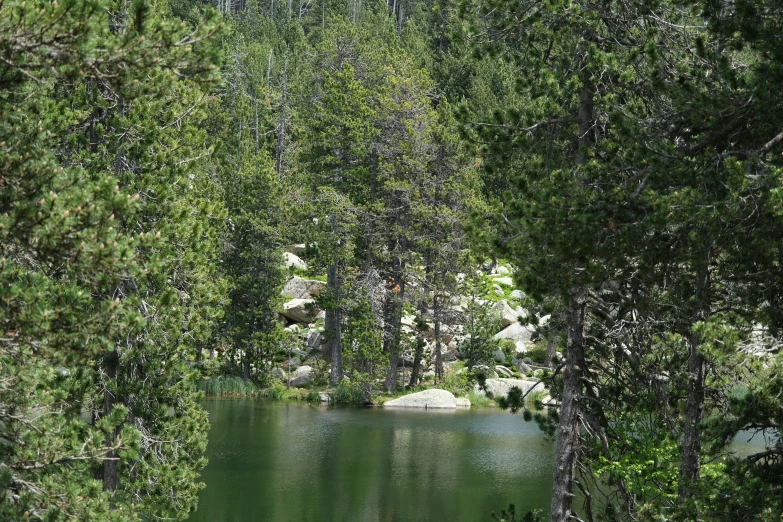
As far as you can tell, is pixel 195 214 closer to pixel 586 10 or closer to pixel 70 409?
pixel 70 409

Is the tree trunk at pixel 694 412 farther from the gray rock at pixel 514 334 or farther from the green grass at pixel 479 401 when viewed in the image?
the gray rock at pixel 514 334

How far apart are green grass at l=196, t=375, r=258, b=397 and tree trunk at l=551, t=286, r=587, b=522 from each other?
24.9 metres

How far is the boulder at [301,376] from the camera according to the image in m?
36.1

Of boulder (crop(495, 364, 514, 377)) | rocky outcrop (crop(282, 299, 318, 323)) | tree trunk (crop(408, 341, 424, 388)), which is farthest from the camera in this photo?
rocky outcrop (crop(282, 299, 318, 323))

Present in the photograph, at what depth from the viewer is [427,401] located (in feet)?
110

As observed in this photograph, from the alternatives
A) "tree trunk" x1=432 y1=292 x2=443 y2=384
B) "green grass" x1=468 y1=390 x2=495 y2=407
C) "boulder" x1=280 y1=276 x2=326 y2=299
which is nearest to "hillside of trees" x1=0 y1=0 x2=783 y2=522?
"tree trunk" x1=432 y1=292 x2=443 y2=384

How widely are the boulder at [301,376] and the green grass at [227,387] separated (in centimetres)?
189

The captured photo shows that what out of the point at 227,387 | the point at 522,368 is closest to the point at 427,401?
the point at 522,368

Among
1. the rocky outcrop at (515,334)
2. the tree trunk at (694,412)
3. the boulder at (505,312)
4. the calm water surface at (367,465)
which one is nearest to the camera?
the tree trunk at (694,412)

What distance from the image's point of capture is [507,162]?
11250mm

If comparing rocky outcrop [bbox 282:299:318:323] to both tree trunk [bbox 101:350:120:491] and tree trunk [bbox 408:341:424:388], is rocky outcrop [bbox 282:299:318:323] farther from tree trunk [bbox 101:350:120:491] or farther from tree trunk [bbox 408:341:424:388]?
tree trunk [bbox 101:350:120:491]

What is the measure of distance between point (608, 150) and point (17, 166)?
6.38m

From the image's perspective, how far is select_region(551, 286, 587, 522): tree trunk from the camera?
10758 millimetres

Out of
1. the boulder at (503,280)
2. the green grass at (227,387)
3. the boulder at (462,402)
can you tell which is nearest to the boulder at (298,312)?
the green grass at (227,387)
